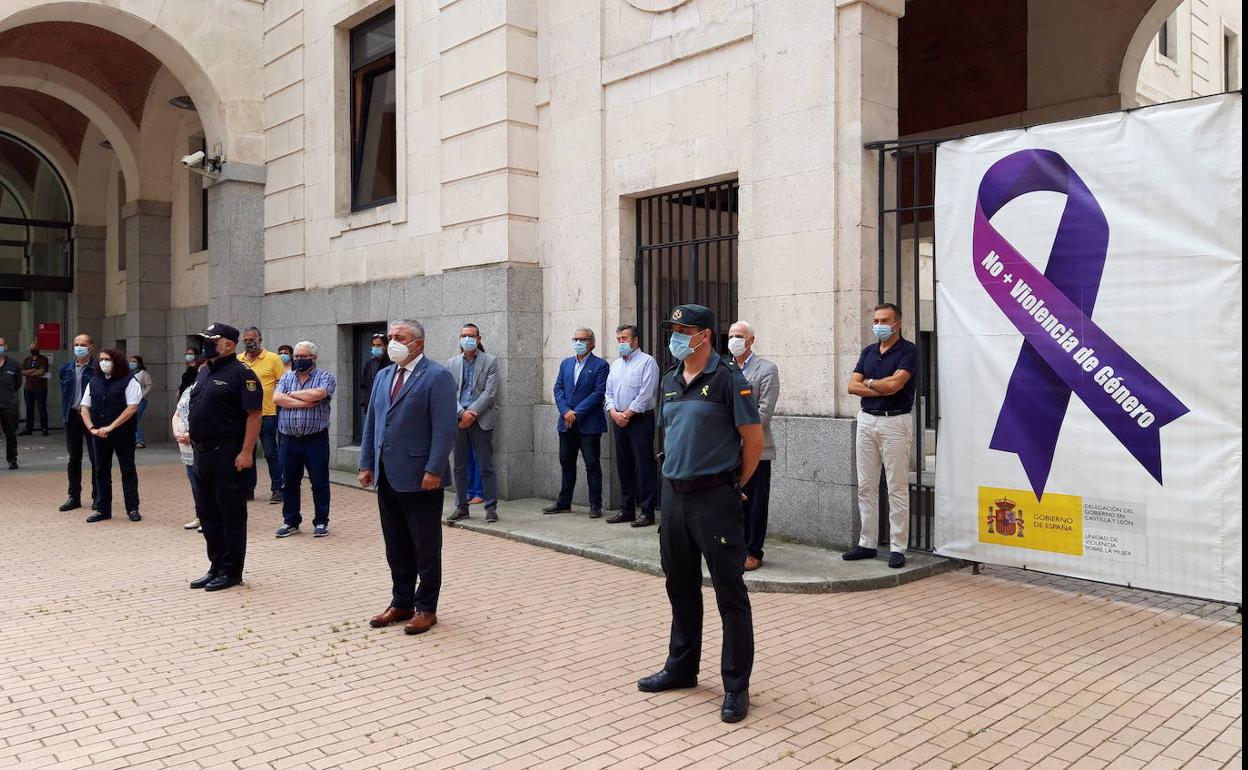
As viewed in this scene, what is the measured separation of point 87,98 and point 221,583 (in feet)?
53.3

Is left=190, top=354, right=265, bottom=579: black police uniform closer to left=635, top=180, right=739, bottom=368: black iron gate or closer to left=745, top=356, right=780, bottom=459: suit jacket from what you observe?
left=745, top=356, right=780, bottom=459: suit jacket

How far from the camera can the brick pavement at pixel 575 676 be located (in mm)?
4121

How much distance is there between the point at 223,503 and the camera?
6996 millimetres

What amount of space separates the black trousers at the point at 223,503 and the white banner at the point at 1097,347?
5.43m

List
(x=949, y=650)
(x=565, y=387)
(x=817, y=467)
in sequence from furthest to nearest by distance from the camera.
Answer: (x=565, y=387) → (x=817, y=467) → (x=949, y=650)

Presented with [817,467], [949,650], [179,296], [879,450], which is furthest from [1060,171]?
[179,296]

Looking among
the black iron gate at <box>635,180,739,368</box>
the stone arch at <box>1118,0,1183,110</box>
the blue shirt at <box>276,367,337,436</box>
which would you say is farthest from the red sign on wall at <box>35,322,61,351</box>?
the stone arch at <box>1118,0,1183,110</box>

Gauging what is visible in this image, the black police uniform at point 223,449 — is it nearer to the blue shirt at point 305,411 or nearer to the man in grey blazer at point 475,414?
the blue shirt at point 305,411

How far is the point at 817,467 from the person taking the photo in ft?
26.1

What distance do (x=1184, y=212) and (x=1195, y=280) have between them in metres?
0.45

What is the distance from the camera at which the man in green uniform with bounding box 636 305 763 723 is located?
15.0ft

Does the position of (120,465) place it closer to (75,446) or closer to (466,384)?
(75,446)

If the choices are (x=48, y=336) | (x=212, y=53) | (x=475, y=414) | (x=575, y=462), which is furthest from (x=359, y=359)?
(x=48, y=336)

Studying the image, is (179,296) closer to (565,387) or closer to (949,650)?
(565,387)
